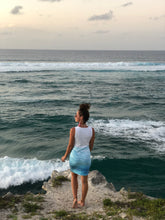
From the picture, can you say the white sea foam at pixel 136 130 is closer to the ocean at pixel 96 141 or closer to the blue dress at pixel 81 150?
the ocean at pixel 96 141

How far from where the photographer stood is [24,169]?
8734mm

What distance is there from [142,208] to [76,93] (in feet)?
70.1

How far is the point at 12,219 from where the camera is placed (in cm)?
478

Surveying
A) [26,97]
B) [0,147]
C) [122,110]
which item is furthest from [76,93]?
[0,147]

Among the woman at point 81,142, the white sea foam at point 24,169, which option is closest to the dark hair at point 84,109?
the woman at point 81,142

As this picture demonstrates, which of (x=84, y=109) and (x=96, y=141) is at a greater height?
(x=84, y=109)

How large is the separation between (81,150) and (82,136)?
0.31m

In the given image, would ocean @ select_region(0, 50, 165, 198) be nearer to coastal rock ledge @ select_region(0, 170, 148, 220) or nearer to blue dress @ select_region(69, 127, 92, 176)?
coastal rock ledge @ select_region(0, 170, 148, 220)

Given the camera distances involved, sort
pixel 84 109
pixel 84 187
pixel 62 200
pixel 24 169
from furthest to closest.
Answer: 1. pixel 24 169
2. pixel 62 200
3. pixel 84 187
4. pixel 84 109

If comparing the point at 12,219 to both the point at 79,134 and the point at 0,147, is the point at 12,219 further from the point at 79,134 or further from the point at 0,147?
the point at 0,147

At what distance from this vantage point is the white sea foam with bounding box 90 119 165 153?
11.6 m

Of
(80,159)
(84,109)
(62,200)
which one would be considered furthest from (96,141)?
(84,109)

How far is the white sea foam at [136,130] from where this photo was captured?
38.2 ft

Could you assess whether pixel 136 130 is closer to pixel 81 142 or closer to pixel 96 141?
pixel 96 141
